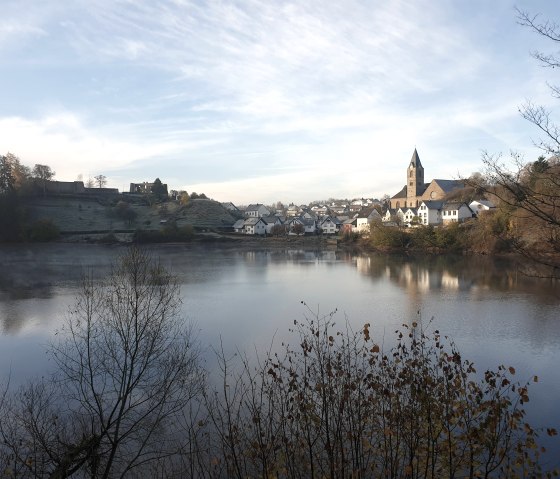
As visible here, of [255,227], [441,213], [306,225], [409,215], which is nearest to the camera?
[441,213]

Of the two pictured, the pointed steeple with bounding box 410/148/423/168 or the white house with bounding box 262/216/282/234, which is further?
the white house with bounding box 262/216/282/234

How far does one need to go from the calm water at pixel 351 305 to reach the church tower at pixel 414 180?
2832 centimetres

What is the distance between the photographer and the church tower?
55000mm

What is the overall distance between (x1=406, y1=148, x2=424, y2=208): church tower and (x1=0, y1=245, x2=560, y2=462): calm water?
1115 inches

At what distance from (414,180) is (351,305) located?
43531 mm

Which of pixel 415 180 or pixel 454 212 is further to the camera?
pixel 415 180

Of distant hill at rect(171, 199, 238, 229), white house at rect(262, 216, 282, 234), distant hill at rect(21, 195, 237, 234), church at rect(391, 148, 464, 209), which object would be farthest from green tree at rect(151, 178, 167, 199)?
church at rect(391, 148, 464, 209)

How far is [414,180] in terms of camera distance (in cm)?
5519

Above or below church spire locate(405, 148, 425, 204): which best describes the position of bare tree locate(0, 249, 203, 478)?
below

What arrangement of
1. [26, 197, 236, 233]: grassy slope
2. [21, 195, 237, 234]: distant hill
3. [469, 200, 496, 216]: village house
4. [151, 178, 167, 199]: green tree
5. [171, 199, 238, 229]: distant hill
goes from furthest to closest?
[151, 178, 167, 199]: green tree, [171, 199, 238, 229]: distant hill, [26, 197, 236, 233]: grassy slope, [21, 195, 237, 234]: distant hill, [469, 200, 496, 216]: village house

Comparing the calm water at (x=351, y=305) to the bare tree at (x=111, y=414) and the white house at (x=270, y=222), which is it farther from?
the white house at (x=270, y=222)

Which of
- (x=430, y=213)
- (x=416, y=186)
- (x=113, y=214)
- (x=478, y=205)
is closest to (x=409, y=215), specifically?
(x=430, y=213)

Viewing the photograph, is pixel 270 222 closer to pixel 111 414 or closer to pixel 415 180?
pixel 415 180

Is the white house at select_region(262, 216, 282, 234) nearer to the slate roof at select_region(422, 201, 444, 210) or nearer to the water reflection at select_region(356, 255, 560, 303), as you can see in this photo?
the slate roof at select_region(422, 201, 444, 210)
